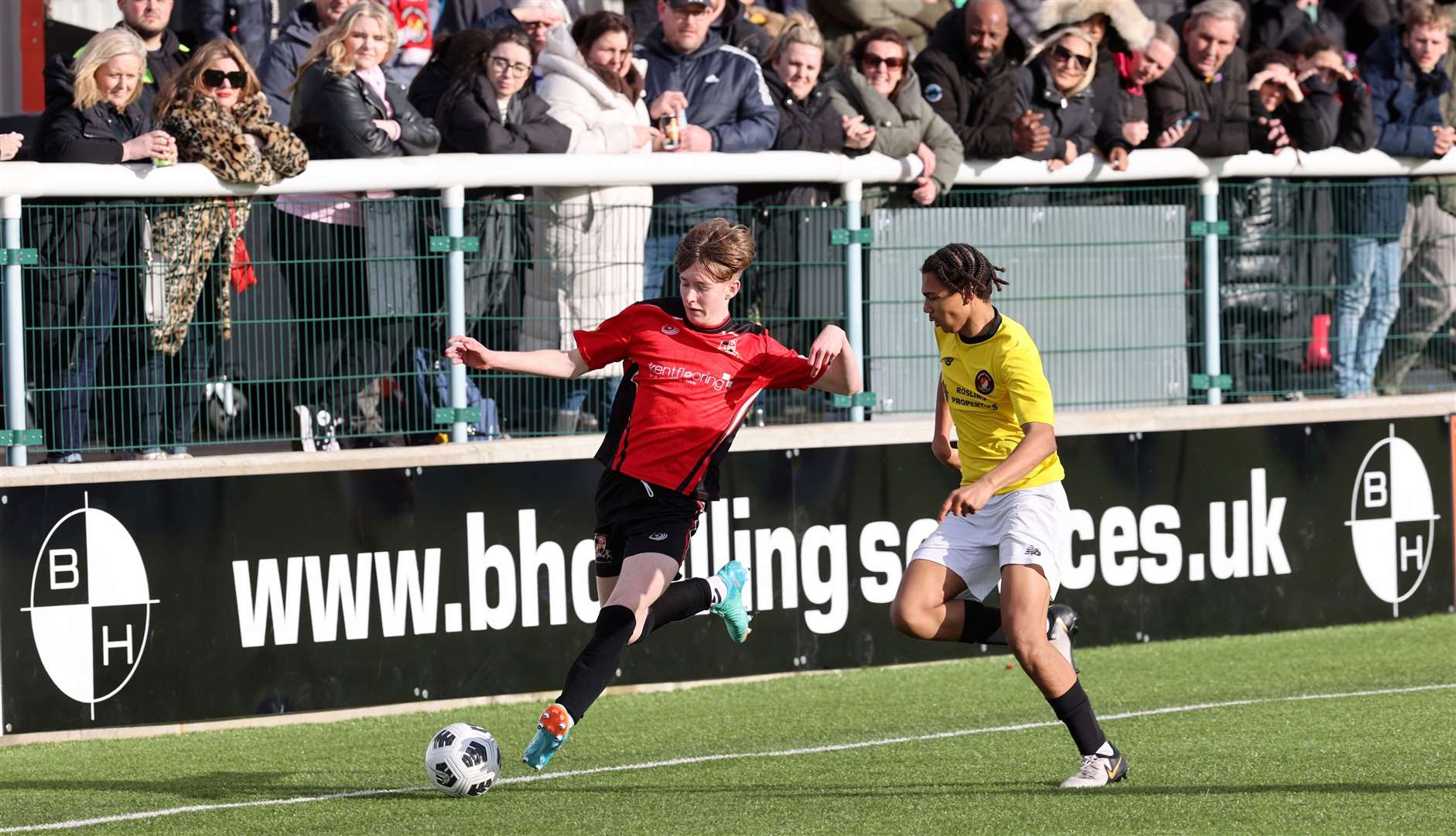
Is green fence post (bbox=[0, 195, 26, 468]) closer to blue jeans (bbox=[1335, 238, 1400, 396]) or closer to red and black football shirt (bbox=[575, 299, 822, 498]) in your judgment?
red and black football shirt (bbox=[575, 299, 822, 498])

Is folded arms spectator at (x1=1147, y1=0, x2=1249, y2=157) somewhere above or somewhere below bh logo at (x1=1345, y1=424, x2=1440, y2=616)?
above

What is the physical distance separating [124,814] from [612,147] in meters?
4.27

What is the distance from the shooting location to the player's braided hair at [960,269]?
724 cm

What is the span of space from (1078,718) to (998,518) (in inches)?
30.5

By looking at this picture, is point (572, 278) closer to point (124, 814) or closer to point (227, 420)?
point (227, 420)

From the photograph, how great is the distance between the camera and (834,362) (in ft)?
25.4

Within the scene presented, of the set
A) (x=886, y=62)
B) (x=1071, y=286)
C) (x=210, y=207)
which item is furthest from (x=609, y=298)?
(x=1071, y=286)

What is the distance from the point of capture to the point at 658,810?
7133 mm

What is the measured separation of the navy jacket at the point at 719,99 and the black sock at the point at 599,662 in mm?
3454

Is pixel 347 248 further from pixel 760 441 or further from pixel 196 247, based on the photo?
pixel 760 441

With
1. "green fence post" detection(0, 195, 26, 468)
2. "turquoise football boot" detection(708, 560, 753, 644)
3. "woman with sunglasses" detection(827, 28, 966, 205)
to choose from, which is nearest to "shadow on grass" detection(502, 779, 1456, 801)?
"turquoise football boot" detection(708, 560, 753, 644)

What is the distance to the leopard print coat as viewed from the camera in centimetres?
910

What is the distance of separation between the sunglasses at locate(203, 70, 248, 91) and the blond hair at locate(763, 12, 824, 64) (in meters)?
2.94

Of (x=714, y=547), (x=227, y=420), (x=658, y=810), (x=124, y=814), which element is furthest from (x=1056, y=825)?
(x=227, y=420)
